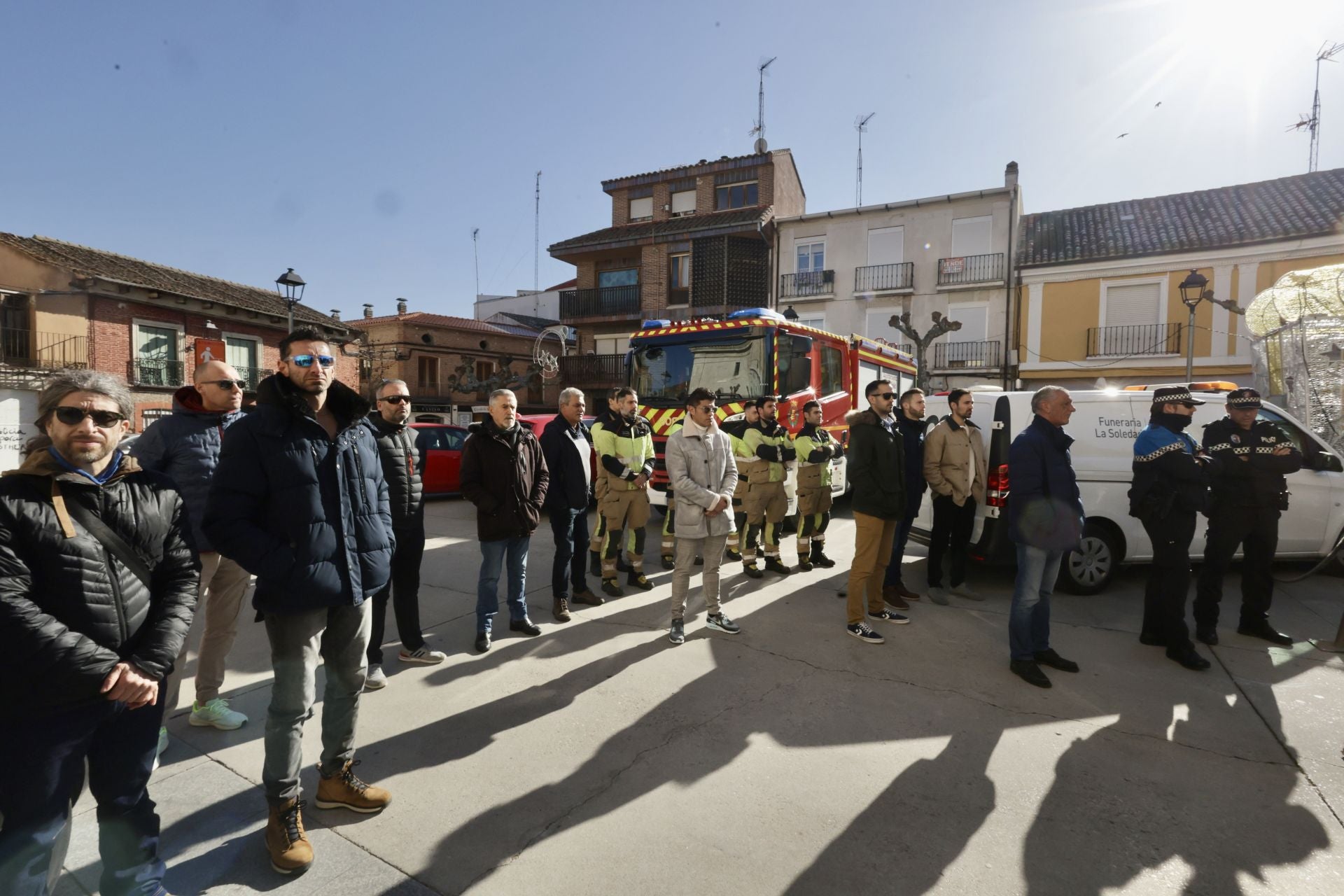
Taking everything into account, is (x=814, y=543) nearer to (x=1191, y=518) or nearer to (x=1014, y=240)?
(x=1191, y=518)

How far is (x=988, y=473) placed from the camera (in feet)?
18.7

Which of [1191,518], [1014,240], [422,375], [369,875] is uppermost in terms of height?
[1014,240]

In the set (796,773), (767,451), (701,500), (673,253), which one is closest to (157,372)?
(673,253)

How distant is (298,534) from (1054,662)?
14.7 feet

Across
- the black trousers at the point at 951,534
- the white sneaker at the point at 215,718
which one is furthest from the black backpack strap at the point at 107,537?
the black trousers at the point at 951,534

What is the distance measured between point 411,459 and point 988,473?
478 centimetres

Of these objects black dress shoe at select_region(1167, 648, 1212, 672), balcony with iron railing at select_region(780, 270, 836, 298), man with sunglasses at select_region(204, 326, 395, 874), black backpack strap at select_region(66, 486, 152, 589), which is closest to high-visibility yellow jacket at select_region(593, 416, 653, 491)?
man with sunglasses at select_region(204, 326, 395, 874)

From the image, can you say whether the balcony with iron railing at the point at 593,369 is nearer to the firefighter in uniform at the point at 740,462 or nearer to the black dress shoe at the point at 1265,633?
the firefighter in uniform at the point at 740,462

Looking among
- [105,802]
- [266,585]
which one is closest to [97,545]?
[266,585]

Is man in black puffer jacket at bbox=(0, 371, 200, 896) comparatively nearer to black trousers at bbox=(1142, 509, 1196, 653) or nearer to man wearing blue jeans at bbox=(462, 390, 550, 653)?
man wearing blue jeans at bbox=(462, 390, 550, 653)

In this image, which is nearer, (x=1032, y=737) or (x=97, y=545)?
(x=97, y=545)

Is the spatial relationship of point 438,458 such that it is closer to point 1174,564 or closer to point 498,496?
point 498,496

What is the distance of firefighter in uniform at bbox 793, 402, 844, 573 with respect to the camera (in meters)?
6.79

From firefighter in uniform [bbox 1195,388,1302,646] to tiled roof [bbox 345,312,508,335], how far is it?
98.9 feet
